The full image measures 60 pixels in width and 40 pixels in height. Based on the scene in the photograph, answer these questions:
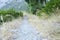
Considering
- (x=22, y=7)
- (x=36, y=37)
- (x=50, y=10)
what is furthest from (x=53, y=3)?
(x=22, y=7)

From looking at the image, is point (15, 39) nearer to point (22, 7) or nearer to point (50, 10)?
point (50, 10)

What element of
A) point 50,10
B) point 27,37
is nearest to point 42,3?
point 50,10

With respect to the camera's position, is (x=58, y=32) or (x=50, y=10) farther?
(x=50, y=10)

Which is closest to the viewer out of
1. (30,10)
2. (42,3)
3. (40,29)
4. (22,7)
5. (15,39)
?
(15,39)

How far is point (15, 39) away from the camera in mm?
6594

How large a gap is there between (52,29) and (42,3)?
24.1 feet

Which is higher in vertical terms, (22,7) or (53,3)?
(53,3)

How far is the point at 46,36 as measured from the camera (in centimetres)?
659

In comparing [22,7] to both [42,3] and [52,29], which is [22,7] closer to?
[42,3]

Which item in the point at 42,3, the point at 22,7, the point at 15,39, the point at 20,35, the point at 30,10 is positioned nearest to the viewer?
the point at 15,39

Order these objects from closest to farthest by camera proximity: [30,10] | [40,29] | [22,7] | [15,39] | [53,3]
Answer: [15,39]
[40,29]
[53,3]
[30,10]
[22,7]

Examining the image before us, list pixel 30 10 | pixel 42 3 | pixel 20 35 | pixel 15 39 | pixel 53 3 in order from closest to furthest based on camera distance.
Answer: pixel 15 39, pixel 20 35, pixel 53 3, pixel 42 3, pixel 30 10

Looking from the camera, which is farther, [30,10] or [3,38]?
[30,10]

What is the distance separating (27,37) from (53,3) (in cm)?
509
